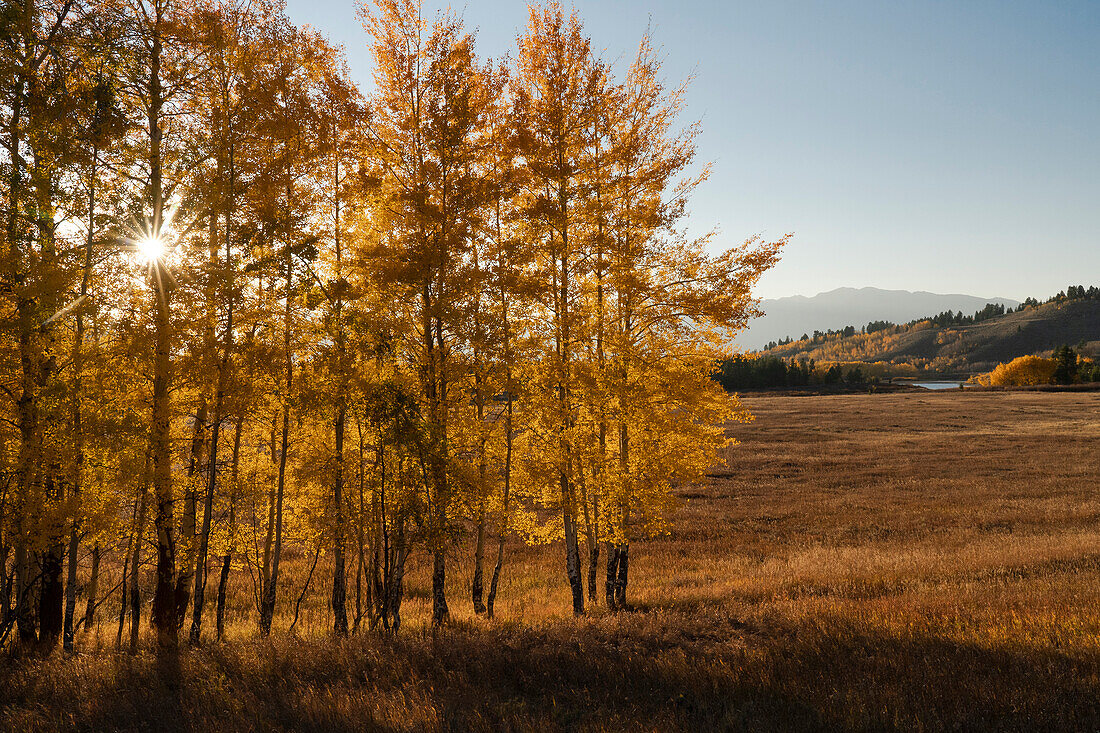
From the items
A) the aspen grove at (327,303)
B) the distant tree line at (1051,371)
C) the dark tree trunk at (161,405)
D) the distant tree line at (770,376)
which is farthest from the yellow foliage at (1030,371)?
the dark tree trunk at (161,405)

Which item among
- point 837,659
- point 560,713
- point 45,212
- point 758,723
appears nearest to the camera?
point 758,723

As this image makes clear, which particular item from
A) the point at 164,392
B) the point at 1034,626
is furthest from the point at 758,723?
the point at 164,392

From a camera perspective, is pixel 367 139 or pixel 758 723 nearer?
pixel 758 723

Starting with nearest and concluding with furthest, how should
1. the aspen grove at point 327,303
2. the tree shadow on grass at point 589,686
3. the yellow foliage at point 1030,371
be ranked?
the tree shadow on grass at point 589,686
the aspen grove at point 327,303
the yellow foliage at point 1030,371

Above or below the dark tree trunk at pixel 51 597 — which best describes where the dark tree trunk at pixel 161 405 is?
above

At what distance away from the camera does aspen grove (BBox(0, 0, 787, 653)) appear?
9.85 m

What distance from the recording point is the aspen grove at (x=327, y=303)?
985cm

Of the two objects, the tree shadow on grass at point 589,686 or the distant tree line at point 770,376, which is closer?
the tree shadow on grass at point 589,686

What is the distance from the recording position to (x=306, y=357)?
1195cm

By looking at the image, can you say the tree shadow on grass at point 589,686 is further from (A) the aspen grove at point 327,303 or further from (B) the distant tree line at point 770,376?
(B) the distant tree line at point 770,376

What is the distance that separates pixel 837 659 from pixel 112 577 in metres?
23.9

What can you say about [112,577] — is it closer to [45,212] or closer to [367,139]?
[45,212]

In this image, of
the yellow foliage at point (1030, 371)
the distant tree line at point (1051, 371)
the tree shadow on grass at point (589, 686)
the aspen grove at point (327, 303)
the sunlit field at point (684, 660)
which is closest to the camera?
the tree shadow on grass at point (589, 686)

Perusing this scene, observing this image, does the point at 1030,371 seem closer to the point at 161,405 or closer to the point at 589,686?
the point at 589,686
